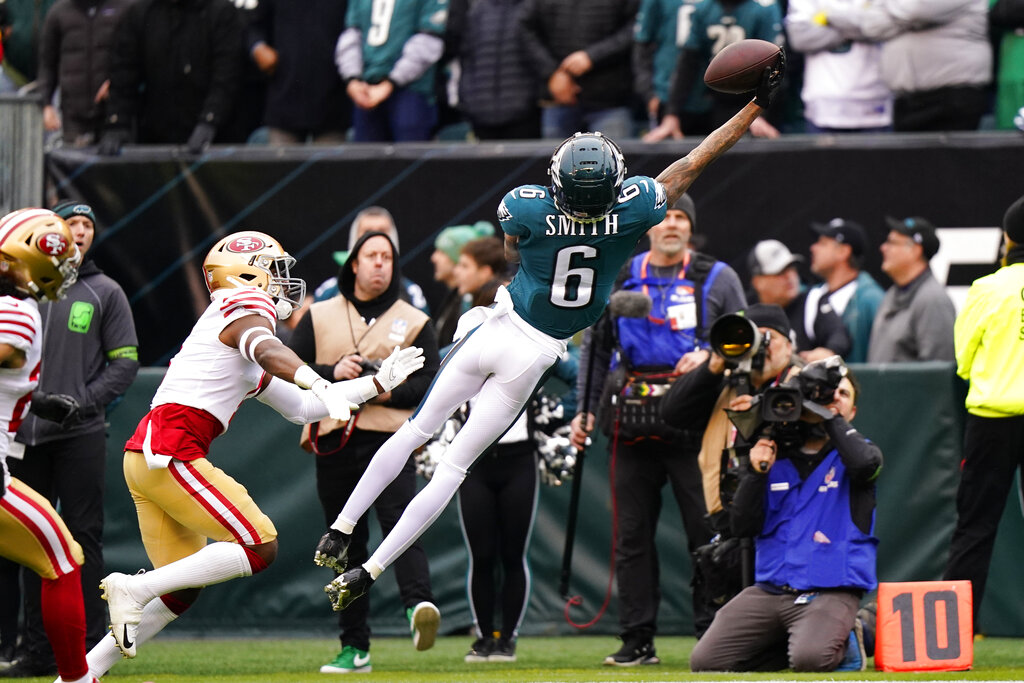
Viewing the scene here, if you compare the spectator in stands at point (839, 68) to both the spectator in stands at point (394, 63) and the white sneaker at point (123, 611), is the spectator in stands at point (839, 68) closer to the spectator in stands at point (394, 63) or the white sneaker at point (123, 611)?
the spectator in stands at point (394, 63)

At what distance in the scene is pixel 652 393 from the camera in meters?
7.23

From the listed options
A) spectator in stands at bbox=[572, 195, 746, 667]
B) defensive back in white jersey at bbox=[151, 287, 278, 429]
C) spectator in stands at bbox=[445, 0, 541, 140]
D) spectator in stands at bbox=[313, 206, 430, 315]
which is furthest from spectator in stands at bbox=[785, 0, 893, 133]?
defensive back in white jersey at bbox=[151, 287, 278, 429]

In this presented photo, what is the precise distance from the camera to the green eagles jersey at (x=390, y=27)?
10031 mm

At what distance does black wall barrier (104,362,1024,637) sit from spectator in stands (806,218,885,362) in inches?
19.1

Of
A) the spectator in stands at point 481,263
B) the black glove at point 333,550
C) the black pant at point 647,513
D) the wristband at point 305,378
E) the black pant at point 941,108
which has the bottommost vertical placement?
the black pant at point 647,513

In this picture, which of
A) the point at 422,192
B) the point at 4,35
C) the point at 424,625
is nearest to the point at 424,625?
the point at 424,625

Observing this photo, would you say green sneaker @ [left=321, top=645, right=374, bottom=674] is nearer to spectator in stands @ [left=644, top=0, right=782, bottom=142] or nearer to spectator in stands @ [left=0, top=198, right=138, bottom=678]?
spectator in stands @ [left=0, top=198, right=138, bottom=678]

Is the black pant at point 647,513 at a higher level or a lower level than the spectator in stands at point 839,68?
lower

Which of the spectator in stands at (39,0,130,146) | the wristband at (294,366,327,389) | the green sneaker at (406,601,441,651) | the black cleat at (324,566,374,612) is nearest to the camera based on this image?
the wristband at (294,366,327,389)

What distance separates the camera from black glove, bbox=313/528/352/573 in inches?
230

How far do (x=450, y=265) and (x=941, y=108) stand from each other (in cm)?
322

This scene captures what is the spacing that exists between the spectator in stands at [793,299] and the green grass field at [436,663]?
1.82 metres

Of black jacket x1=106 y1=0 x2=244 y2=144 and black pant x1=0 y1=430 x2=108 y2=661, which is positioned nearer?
black pant x1=0 y1=430 x2=108 y2=661

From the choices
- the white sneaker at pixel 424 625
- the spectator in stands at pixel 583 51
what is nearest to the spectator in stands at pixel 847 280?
the spectator in stands at pixel 583 51
